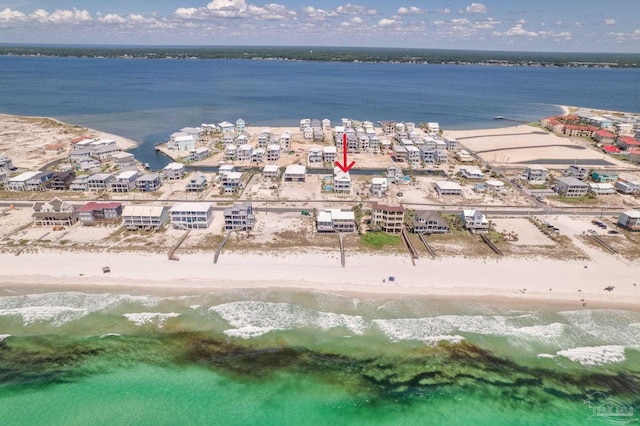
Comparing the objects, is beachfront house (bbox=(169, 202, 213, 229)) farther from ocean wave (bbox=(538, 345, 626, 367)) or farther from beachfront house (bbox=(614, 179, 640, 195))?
beachfront house (bbox=(614, 179, 640, 195))

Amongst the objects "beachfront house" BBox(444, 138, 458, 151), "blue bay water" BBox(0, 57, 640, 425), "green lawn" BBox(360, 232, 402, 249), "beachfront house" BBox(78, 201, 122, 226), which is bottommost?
"blue bay water" BBox(0, 57, 640, 425)

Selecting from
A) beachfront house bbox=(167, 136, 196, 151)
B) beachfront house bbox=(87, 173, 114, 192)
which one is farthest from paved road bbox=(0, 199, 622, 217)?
beachfront house bbox=(167, 136, 196, 151)

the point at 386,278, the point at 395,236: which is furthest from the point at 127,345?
the point at 395,236

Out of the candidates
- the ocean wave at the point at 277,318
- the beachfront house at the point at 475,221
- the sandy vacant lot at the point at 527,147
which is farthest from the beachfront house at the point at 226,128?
the ocean wave at the point at 277,318

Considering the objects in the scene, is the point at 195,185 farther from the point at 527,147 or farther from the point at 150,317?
the point at 527,147

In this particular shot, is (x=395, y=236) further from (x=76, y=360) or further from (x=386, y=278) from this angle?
(x=76, y=360)

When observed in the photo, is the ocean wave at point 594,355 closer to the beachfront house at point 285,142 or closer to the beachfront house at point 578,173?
the beachfront house at point 578,173
